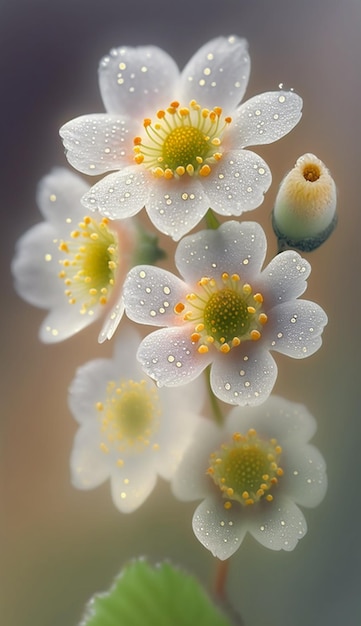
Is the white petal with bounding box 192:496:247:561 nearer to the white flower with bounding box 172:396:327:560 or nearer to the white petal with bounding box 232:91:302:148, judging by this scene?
the white flower with bounding box 172:396:327:560

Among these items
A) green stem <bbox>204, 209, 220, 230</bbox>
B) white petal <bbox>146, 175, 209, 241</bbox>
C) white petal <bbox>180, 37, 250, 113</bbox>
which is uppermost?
white petal <bbox>180, 37, 250, 113</bbox>

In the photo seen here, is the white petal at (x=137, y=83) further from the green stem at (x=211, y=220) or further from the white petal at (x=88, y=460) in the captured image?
the white petal at (x=88, y=460)

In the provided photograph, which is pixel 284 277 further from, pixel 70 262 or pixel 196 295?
pixel 70 262

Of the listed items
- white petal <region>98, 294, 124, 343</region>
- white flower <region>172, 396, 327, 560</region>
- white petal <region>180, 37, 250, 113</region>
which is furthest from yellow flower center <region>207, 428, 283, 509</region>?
white petal <region>180, 37, 250, 113</region>

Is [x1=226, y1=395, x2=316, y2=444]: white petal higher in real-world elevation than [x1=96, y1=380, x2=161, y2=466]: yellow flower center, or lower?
lower

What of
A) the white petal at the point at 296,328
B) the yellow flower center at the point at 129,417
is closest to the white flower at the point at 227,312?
the white petal at the point at 296,328

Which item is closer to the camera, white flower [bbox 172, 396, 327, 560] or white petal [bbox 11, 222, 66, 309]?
white flower [bbox 172, 396, 327, 560]
